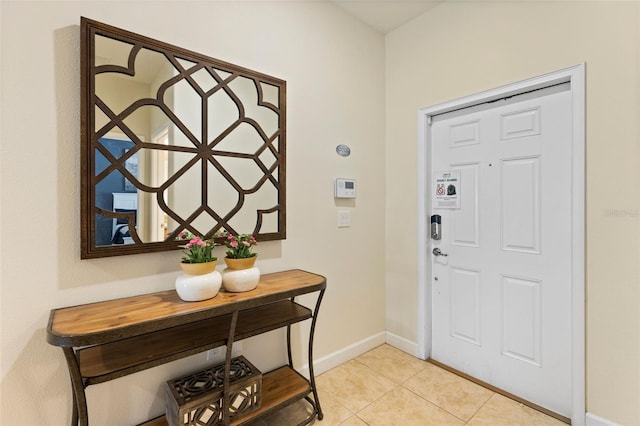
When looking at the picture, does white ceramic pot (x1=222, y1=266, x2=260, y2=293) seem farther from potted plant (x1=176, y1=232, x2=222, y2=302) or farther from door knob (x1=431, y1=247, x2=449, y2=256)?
door knob (x1=431, y1=247, x2=449, y2=256)

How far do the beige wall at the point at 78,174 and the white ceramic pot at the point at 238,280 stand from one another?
1.10 feet

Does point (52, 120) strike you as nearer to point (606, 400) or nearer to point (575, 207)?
point (575, 207)

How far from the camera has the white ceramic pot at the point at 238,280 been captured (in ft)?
4.85

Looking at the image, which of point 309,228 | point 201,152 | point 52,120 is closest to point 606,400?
point 309,228

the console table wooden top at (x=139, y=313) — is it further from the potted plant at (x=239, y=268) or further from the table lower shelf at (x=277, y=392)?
the table lower shelf at (x=277, y=392)

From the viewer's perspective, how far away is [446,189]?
234 cm

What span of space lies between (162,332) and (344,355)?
4.81ft

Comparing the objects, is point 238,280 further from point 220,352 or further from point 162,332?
point 220,352

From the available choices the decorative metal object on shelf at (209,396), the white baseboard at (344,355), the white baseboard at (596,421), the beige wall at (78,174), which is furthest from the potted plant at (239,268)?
the white baseboard at (596,421)

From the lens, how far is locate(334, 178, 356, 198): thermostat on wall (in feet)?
7.55

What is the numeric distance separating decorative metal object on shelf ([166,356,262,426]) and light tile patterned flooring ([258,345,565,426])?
356mm

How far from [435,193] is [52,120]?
2393mm

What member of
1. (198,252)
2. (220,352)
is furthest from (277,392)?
(198,252)

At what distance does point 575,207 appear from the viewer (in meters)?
1.69
